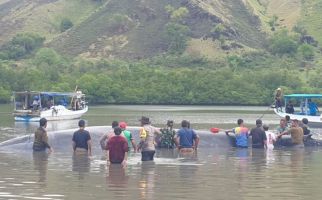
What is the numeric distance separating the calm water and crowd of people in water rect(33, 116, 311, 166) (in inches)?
16.4

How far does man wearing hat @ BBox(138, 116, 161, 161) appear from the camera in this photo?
25.8 m

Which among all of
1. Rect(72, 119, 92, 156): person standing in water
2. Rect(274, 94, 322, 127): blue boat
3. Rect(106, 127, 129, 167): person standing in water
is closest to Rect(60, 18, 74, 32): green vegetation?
Rect(274, 94, 322, 127): blue boat

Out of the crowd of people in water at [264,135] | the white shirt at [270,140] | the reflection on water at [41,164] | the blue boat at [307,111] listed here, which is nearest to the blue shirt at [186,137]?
the crowd of people in water at [264,135]

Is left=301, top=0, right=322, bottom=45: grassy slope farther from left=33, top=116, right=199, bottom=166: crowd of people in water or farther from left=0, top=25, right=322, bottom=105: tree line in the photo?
left=33, top=116, right=199, bottom=166: crowd of people in water

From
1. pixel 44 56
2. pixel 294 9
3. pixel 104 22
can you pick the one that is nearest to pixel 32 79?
pixel 44 56

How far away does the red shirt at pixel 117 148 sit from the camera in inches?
950

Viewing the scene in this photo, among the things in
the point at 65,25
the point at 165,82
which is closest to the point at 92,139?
the point at 165,82

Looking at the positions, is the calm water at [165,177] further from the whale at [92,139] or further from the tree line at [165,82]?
the tree line at [165,82]

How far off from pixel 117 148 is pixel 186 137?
5.60 meters

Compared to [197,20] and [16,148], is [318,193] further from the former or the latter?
[197,20]

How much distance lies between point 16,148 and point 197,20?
143793 millimetres

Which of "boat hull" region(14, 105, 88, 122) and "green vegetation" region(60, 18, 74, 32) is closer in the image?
"boat hull" region(14, 105, 88, 122)

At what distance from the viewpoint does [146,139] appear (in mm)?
25859

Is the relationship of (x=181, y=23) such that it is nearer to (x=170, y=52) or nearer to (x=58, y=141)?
(x=170, y=52)
